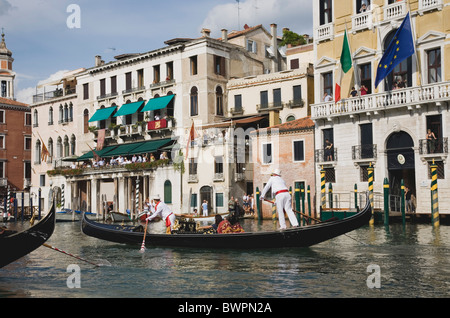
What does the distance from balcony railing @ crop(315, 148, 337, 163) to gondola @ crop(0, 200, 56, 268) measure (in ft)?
57.8

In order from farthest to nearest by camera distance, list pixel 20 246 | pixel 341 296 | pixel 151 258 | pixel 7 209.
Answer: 1. pixel 7 209
2. pixel 151 258
3. pixel 20 246
4. pixel 341 296

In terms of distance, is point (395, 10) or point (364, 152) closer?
point (395, 10)

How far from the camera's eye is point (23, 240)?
11.0m

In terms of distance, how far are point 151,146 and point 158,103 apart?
8.93 feet

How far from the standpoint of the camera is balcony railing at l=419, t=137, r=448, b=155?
2303 cm

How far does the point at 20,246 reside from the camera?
36.1 ft

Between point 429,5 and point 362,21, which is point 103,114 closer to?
point 362,21

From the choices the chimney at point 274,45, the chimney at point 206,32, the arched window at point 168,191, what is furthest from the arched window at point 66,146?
the chimney at point 274,45

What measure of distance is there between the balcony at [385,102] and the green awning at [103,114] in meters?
17.4

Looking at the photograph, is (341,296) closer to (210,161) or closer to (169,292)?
(169,292)

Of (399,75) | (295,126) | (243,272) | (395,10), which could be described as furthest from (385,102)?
(243,272)

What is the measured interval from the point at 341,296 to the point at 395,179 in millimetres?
17393

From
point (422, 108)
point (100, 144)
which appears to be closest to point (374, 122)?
point (422, 108)

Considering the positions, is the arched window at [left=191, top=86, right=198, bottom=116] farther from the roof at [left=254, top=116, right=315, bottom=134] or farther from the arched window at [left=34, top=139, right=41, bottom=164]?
the arched window at [left=34, top=139, right=41, bottom=164]
